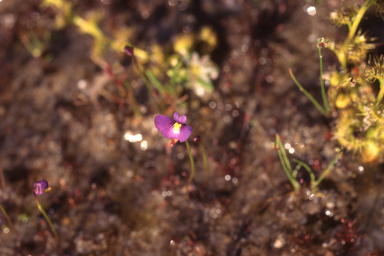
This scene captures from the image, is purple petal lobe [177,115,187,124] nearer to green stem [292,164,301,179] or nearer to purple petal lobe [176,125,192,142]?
purple petal lobe [176,125,192,142]

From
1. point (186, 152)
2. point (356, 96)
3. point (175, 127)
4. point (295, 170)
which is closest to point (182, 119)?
point (175, 127)

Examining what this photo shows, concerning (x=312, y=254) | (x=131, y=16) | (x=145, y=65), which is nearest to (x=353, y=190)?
(x=312, y=254)

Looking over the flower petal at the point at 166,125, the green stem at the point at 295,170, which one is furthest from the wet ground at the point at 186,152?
the flower petal at the point at 166,125

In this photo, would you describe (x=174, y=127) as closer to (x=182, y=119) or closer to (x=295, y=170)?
(x=182, y=119)

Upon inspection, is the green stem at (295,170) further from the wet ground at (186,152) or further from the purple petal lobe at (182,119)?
the purple petal lobe at (182,119)

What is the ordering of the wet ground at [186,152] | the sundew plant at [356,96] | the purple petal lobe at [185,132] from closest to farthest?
the purple petal lobe at [185,132], the sundew plant at [356,96], the wet ground at [186,152]

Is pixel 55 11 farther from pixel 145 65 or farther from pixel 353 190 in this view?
pixel 353 190
